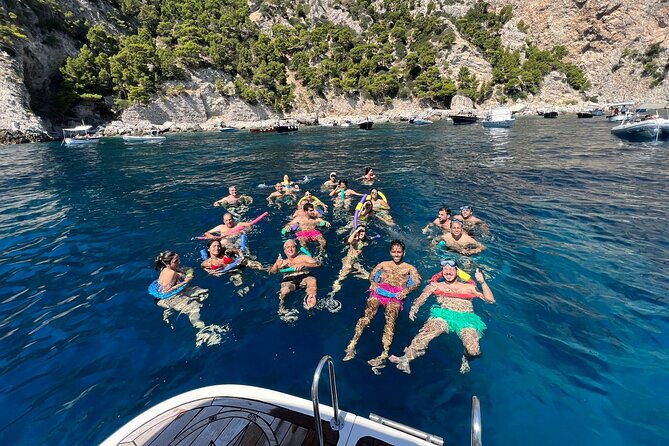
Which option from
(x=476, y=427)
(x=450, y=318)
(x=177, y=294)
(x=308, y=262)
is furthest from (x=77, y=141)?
(x=476, y=427)

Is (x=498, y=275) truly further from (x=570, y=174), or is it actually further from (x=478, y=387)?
(x=570, y=174)

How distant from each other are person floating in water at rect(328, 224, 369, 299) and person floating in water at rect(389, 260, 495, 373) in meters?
1.88

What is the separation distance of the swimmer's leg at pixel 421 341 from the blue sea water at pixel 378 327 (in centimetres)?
13

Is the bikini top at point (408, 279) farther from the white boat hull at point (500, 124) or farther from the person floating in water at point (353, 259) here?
the white boat hull at point (500, 124)

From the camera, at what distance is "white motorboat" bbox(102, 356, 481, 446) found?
2.79m

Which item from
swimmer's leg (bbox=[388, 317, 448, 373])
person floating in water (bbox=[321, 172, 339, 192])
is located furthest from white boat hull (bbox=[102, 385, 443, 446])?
person floating in water (bbox=[321, 172, 339, 192])

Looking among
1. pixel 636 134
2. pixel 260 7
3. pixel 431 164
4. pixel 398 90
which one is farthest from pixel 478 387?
pixel 260 7

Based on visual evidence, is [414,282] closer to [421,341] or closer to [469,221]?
[421,341]

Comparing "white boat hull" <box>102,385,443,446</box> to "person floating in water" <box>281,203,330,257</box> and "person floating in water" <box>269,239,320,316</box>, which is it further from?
"person floating in water" <box>281,203,330,257</box>

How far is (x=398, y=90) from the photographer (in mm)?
78188

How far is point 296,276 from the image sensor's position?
278 inches

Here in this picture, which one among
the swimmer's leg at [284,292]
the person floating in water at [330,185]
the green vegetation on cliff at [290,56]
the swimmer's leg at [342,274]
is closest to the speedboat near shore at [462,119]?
the green vegetation on cliff at [290,56]

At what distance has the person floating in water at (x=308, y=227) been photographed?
9.34m

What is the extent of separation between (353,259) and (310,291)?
6.58ft
